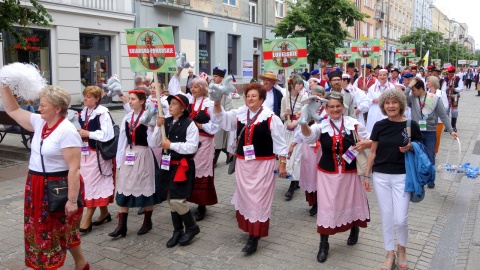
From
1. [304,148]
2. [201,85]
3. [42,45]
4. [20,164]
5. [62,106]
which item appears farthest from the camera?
[42,45]

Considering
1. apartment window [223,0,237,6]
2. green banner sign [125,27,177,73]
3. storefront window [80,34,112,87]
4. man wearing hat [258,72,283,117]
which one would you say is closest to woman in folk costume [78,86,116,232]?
green banner sign [125,27,177,73]

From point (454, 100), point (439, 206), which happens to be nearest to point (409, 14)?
point (454, 100)

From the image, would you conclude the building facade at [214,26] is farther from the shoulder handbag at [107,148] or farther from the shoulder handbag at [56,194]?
the shoulder handbag at [56,194]

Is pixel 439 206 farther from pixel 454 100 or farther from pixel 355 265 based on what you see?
pixel 454 100

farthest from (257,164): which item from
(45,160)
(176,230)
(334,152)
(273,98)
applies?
(273,98)

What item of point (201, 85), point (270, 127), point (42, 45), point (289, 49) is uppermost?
point (42, 45)

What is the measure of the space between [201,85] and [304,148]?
1683mm

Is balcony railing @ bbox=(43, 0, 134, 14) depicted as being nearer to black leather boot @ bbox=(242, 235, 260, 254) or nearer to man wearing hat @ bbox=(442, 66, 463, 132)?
man wearing hat @ bbox=(442, 66, 463, 132)

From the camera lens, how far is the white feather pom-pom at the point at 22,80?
3.83 metres

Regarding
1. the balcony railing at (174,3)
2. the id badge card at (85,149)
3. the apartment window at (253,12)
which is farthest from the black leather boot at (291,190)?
the apartment window at (253,12)

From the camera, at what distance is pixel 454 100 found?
1495cm

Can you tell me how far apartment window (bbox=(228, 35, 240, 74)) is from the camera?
28.0 metres

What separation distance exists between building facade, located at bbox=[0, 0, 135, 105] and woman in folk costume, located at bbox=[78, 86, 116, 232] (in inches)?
451

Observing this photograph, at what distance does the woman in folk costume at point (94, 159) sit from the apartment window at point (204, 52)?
1998 centimetres
